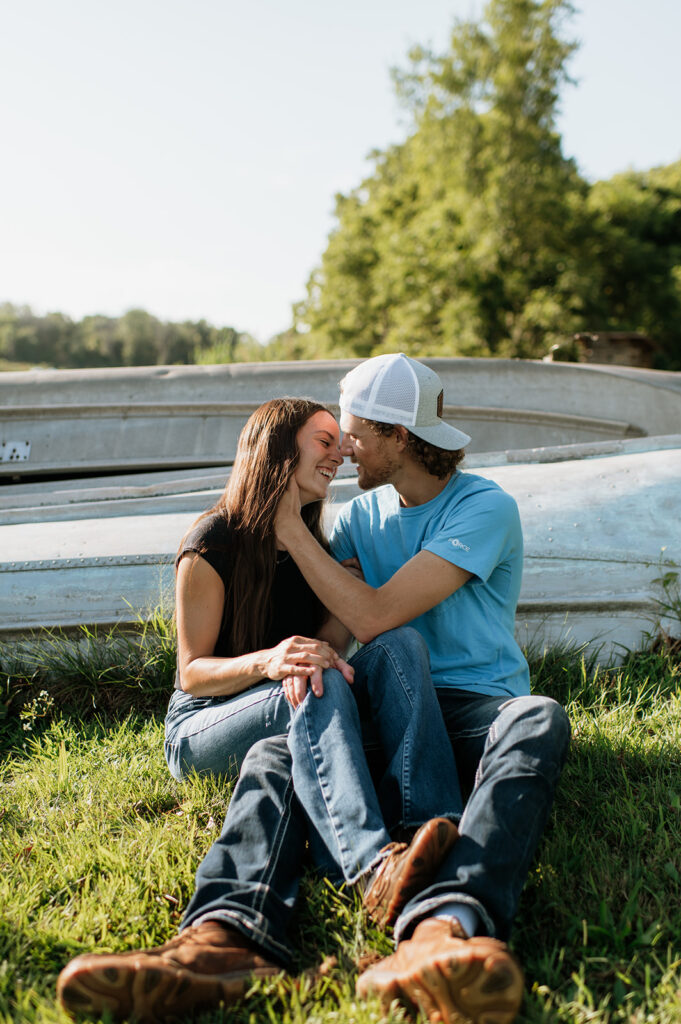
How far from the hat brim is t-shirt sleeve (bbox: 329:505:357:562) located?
0.45 m

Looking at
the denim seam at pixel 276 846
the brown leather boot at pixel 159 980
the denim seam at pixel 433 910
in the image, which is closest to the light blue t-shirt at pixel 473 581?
the denim seam at pixel 276 846

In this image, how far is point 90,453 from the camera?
6176mm

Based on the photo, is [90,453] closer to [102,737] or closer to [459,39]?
[102,737]

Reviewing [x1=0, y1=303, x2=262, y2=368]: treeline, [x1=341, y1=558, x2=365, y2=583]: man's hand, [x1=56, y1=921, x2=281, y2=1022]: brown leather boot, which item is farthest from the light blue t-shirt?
[x1=0, y1=303, x2=262, y2=368]: treeline

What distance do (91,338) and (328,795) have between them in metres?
63.8

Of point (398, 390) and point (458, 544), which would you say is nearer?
point (458, 544)

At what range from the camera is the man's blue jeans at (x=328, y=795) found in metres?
1.86

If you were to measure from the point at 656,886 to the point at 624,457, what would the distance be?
2.75m

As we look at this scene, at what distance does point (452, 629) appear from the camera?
253 centimetres

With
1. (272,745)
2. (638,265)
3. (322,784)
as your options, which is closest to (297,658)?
(272,745)

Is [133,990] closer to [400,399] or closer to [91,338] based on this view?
[400,399]

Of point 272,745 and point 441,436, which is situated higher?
point 441,436

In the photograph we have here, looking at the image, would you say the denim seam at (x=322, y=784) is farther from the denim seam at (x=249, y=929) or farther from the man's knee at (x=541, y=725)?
the man's knee at (x=541, y=725)

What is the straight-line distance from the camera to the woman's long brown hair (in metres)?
2.52
